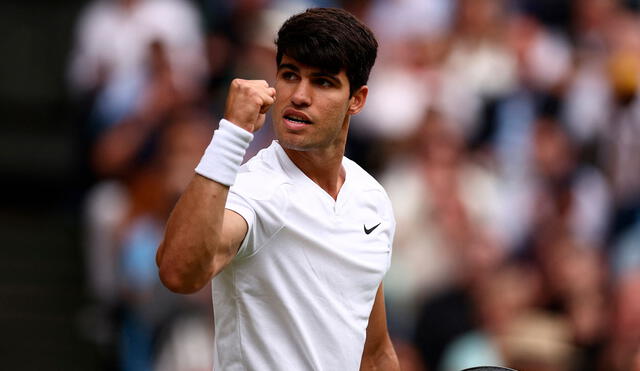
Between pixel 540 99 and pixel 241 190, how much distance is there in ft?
16.4

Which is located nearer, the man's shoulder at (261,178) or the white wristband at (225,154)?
the white wristband at (225,154)

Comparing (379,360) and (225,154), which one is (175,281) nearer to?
(225,154)

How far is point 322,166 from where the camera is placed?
352cm

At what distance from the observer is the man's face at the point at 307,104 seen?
3.29m

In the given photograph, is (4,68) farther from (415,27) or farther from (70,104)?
(415,27)

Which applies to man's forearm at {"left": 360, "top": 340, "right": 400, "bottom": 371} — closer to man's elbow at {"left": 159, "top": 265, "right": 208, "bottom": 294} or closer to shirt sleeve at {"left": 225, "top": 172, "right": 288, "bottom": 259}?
shirt sleeve at {"left": 225, "top": 172, "right": 288, "bottom": 259}

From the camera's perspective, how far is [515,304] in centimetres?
727

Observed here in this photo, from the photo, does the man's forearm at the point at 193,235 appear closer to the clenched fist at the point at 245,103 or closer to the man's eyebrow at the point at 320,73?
the clenched fist at the point at 245,103

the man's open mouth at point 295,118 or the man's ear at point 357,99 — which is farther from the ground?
the man's ear at point 357,99

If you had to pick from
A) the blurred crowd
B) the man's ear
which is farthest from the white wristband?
the blurred crowd

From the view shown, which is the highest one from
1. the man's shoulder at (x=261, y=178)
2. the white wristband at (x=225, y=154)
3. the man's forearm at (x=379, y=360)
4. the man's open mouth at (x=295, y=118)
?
the man's open mouth at (x=295, y=118)

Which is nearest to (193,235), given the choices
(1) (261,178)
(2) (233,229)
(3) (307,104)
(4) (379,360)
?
(2) (233,229)

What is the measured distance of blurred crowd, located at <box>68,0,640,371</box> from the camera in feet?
23.8

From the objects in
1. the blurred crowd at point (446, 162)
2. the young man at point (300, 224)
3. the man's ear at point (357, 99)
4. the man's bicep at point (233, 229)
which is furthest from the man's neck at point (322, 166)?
the blurred crowd at point (446, 162)
